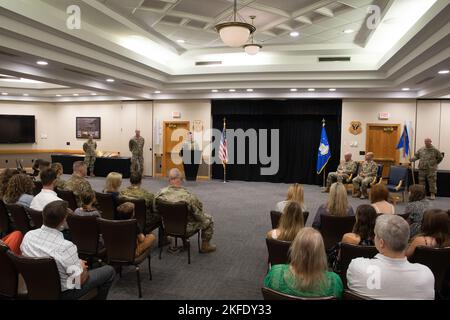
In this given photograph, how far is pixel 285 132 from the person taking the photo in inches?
473

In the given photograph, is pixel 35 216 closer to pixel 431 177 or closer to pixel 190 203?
pixel 190 203

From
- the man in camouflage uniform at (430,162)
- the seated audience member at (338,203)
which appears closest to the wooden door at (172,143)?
the man in camouflage uniform at (430,162)

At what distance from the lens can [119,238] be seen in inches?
131

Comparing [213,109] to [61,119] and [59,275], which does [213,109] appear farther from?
[59,275]

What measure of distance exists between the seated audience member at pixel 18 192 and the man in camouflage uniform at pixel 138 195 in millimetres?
1060

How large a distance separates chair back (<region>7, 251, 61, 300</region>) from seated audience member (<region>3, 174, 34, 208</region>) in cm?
178

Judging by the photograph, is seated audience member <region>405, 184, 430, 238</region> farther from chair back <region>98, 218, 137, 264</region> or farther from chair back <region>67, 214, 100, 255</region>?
chair back <region>67, 214, 100, 255</region>

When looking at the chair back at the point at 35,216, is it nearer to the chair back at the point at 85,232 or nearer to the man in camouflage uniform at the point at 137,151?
the chair back at the point at 85,232

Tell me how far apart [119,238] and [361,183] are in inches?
297

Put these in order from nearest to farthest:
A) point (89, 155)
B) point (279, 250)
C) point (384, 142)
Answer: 1. point (279, 250)
2. point (384, 142)
3. point (89, 155)

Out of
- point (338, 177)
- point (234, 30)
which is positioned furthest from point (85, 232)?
point (338, 177)

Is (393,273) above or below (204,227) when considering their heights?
above

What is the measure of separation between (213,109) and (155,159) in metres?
2.90
